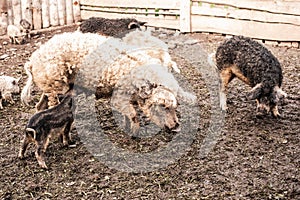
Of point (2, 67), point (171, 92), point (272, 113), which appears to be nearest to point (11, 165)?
point (171, 92)

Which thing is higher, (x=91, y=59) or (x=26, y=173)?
(x=91, y=59)

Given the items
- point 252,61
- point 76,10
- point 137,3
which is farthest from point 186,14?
point 252,61

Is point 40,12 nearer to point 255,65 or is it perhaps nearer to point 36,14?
point 36,14

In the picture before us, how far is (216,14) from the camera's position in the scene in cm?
1047

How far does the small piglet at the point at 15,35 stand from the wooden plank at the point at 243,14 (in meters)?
3.89

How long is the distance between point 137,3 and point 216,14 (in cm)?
217

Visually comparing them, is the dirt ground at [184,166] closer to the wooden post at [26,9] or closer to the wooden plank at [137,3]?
the wooden plank at [137,3]

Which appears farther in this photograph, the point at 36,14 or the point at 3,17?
the point at 36,14

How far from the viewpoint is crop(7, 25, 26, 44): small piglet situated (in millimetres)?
10820

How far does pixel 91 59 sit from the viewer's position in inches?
→ 226

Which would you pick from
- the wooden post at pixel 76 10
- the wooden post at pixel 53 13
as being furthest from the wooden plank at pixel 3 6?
the wooden post at pixel 76 10

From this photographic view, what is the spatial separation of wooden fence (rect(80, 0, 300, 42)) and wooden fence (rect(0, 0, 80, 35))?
34 centimetres

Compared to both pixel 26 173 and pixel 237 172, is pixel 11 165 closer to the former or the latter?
pixel 26 173

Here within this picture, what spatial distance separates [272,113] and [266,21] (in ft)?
12.9
